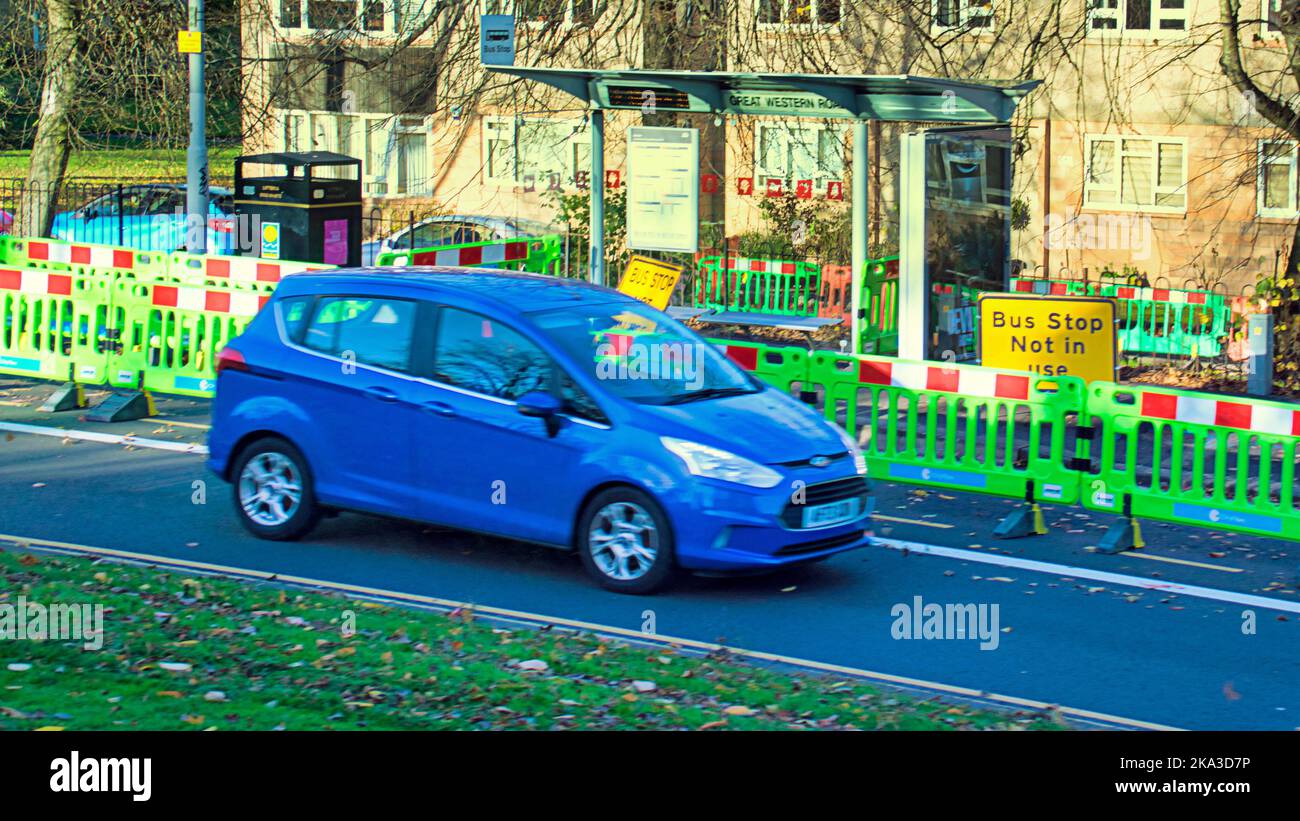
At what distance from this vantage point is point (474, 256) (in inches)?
785

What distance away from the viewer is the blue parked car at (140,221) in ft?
88.5

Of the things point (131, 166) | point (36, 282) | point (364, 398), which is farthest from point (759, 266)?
point (131, 166)

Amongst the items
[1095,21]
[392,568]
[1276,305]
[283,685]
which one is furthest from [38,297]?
[1095,21]

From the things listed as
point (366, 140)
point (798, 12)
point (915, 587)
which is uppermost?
Answer: point (798, 12)

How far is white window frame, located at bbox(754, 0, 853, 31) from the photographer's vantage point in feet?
76.0

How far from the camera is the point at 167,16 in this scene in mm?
25016

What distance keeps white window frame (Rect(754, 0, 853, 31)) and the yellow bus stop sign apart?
610cm

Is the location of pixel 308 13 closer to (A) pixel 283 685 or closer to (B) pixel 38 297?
(B) pixel 38 297

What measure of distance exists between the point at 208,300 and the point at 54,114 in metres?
10.3

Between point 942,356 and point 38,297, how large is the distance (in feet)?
28.0

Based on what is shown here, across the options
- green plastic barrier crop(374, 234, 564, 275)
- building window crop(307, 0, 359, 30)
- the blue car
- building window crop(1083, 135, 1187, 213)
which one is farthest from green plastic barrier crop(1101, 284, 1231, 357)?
building window crop(307, 0, 359, 30)

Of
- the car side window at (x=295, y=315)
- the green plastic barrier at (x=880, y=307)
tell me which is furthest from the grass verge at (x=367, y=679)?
the green plastic barrier at (x=880, y=307)

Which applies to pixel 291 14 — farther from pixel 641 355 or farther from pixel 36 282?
pixel 641 355

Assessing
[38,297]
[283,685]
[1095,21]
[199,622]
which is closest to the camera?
[283,685]
